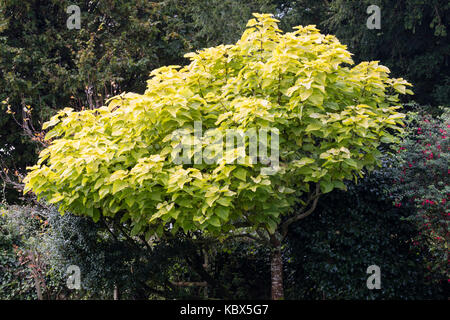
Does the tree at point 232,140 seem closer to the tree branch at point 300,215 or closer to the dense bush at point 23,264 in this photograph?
the tree branch at point 300,215

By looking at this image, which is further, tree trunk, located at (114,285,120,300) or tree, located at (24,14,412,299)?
tree trunk, located at (114,285,120,300)

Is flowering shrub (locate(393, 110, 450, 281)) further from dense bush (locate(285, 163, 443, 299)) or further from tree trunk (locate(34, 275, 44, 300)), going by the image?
tree trunk (locate(34, 275, 44, 300))

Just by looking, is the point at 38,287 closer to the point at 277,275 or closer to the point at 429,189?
the point at 277,275

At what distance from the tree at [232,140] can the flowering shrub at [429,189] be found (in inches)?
40.3

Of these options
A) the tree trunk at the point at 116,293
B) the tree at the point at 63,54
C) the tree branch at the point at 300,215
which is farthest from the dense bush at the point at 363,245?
the tree at the point at 63,54

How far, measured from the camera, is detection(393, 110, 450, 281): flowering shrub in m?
4.99

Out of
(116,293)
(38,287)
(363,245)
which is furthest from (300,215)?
(38,287)

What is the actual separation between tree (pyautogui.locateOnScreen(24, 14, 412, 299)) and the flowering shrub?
40.3 inches

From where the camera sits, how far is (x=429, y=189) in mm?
5074

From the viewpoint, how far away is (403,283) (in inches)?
197

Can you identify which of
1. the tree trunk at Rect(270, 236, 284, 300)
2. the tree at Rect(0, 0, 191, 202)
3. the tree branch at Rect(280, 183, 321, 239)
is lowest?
the tree trunk at Rect(270, 236, 284, 300)

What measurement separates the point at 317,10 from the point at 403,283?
9936mm

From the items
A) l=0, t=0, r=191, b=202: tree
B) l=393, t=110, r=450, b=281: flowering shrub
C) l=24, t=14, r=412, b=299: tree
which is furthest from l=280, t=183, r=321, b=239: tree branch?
l=0, t=0, r=191, b=202: tree

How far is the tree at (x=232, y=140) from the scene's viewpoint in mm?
3857
